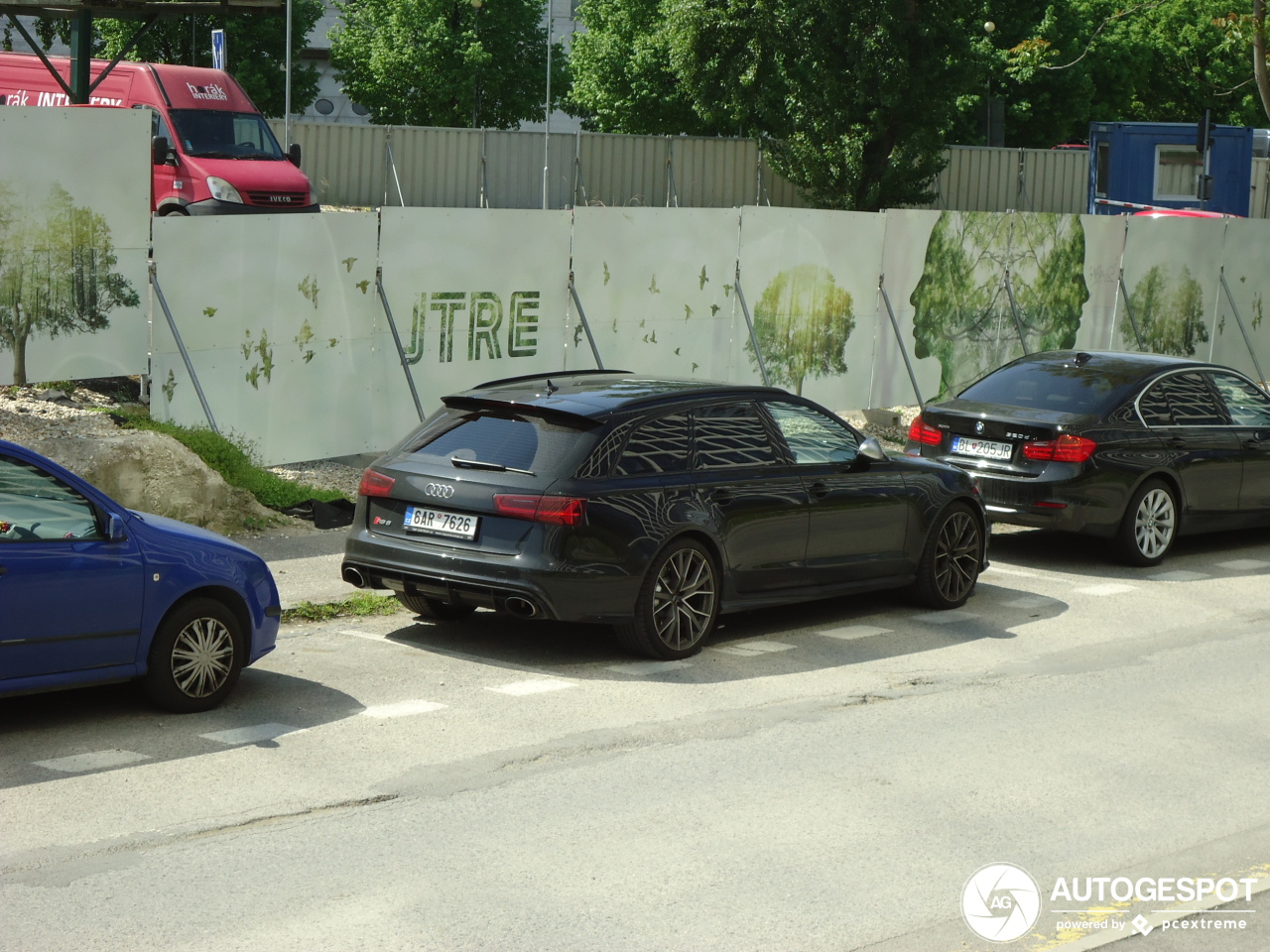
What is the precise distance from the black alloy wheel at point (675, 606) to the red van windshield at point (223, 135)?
52.6 feet

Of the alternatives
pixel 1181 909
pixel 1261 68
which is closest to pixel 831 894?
pixel 1181 909

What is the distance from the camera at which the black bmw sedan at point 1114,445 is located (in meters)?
12.3

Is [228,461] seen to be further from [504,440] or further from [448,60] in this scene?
[448,60]

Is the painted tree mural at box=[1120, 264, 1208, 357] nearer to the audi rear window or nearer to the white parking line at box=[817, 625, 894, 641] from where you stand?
the white parking line at box=[817, 625, 894, 641]

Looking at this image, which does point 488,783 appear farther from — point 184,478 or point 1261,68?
point 1261,68

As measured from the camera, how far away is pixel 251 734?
24.5 ft

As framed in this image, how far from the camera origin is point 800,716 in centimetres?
817

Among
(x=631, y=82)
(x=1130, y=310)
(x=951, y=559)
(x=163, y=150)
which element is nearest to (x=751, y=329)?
(x=951, y=559)

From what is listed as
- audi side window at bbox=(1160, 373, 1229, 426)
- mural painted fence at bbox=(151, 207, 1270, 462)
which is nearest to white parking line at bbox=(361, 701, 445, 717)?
mural painted fence at bbox=(151, 207, 1270, 462)

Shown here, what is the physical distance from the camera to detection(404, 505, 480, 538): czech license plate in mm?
8789

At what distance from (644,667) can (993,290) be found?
12.1m

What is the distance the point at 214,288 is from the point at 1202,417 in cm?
770

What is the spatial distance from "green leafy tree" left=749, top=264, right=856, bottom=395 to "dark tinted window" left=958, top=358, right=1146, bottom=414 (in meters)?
4.21

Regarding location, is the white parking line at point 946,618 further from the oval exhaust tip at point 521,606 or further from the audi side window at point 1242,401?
the audi side window at point 1242,401
